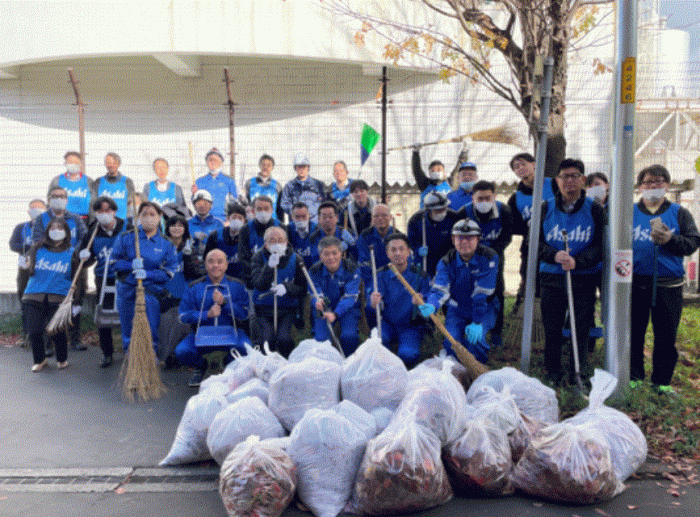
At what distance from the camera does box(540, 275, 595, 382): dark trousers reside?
19.6ft

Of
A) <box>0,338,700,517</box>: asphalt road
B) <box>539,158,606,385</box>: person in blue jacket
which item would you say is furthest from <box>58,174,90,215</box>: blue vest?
<box>539,158,606,385</box>: person in blue jacket

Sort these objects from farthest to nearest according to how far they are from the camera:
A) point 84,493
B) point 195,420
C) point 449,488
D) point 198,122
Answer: point 198,122 → point 195,420 → point 84,493 → point 449,488

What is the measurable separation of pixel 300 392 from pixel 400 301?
2035 millimetres

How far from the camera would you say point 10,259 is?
11922 millimetres

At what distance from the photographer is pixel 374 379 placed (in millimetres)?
4789

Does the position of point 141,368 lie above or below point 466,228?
below

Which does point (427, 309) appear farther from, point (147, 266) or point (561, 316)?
point (147, 266)

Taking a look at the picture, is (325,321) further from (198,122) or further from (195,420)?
(198,122)

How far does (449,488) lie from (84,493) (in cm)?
243

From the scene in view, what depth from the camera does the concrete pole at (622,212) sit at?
17.9 ft

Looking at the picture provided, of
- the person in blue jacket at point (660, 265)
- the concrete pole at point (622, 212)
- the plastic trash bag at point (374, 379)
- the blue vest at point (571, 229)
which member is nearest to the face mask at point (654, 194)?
the person in blue jacket at point (660, 265)

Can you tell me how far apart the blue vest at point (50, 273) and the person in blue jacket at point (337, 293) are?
115 inches

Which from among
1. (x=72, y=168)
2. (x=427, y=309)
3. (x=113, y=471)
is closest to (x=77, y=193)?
(x=72, y=168)

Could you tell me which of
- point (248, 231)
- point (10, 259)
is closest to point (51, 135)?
point (10, 259)
